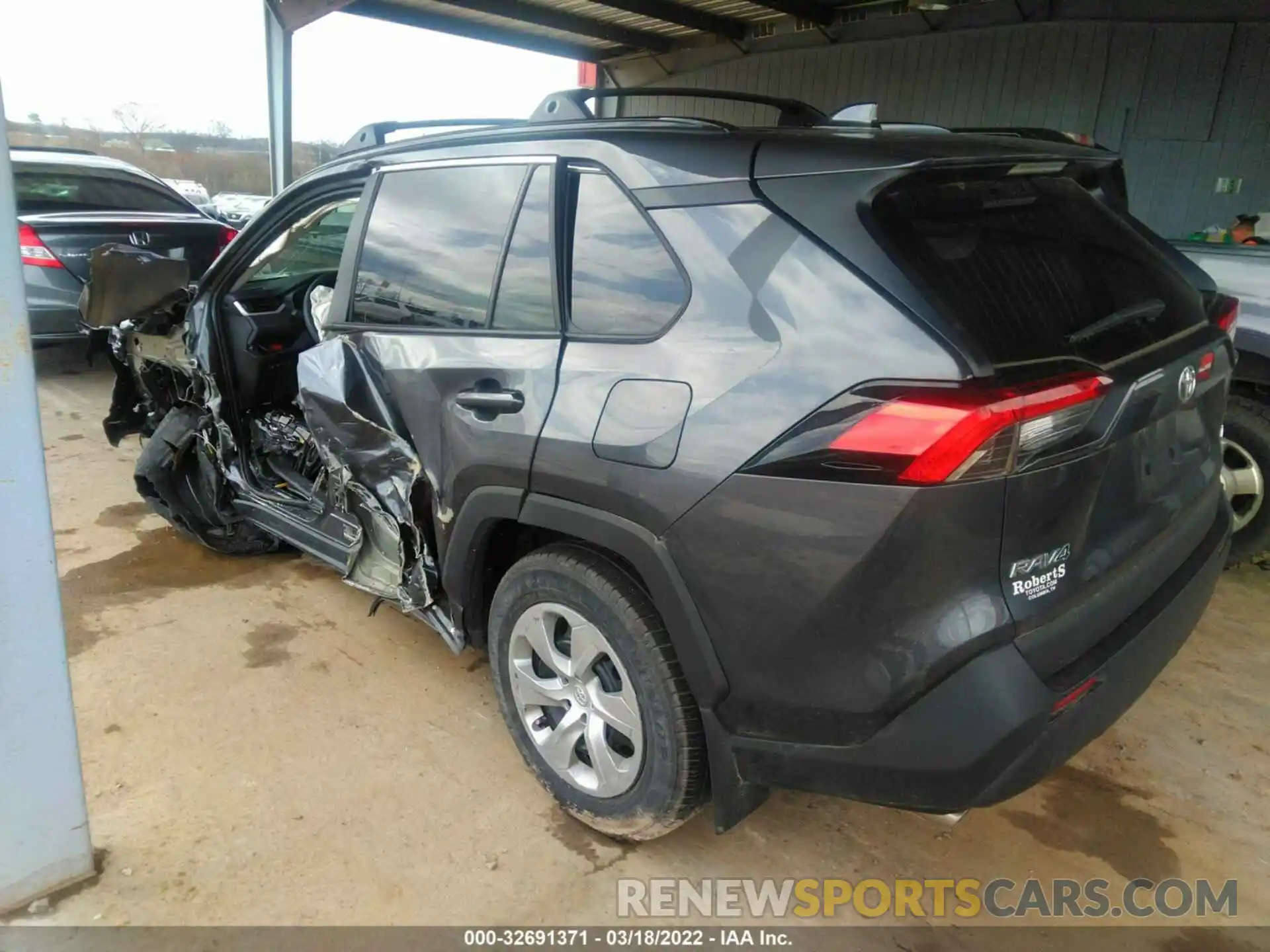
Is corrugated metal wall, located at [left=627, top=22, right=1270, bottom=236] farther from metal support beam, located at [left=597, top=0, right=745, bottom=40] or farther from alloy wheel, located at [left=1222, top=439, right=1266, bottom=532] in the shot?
alloy wheel, located at [left=1222, top=439, right=1266, bottom=532]

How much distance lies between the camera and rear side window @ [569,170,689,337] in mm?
1992

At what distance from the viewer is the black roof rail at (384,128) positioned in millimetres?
3076

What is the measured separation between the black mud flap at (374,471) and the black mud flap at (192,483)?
42.1 inches

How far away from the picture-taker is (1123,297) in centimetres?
211

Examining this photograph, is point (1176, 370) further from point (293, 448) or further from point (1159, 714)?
point (293, 448)

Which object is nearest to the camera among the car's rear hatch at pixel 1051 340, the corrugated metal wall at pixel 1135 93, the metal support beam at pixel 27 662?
the car's rear hatch at pixel 1051 340

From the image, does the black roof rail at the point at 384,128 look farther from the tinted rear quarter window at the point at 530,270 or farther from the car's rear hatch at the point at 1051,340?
the car's rear hatch at the point at 1051,340

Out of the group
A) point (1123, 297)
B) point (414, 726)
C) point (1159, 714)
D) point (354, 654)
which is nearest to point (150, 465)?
point (354, 654)

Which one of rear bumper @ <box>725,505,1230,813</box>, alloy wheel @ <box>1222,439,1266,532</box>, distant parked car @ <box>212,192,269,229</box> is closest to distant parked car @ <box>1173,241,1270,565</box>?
alloy wheel @ <box>1222,439,1266,532</box>

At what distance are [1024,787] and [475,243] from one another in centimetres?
198

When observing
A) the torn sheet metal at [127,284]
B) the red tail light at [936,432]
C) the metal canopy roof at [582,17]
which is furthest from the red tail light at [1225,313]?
the metal canopy roof at [582,17]

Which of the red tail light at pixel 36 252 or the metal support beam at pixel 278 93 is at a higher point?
the metal support beam at pixel 278 93

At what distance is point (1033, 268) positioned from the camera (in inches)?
75.3

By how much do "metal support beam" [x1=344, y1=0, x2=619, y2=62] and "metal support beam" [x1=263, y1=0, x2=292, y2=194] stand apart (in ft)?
3.14
